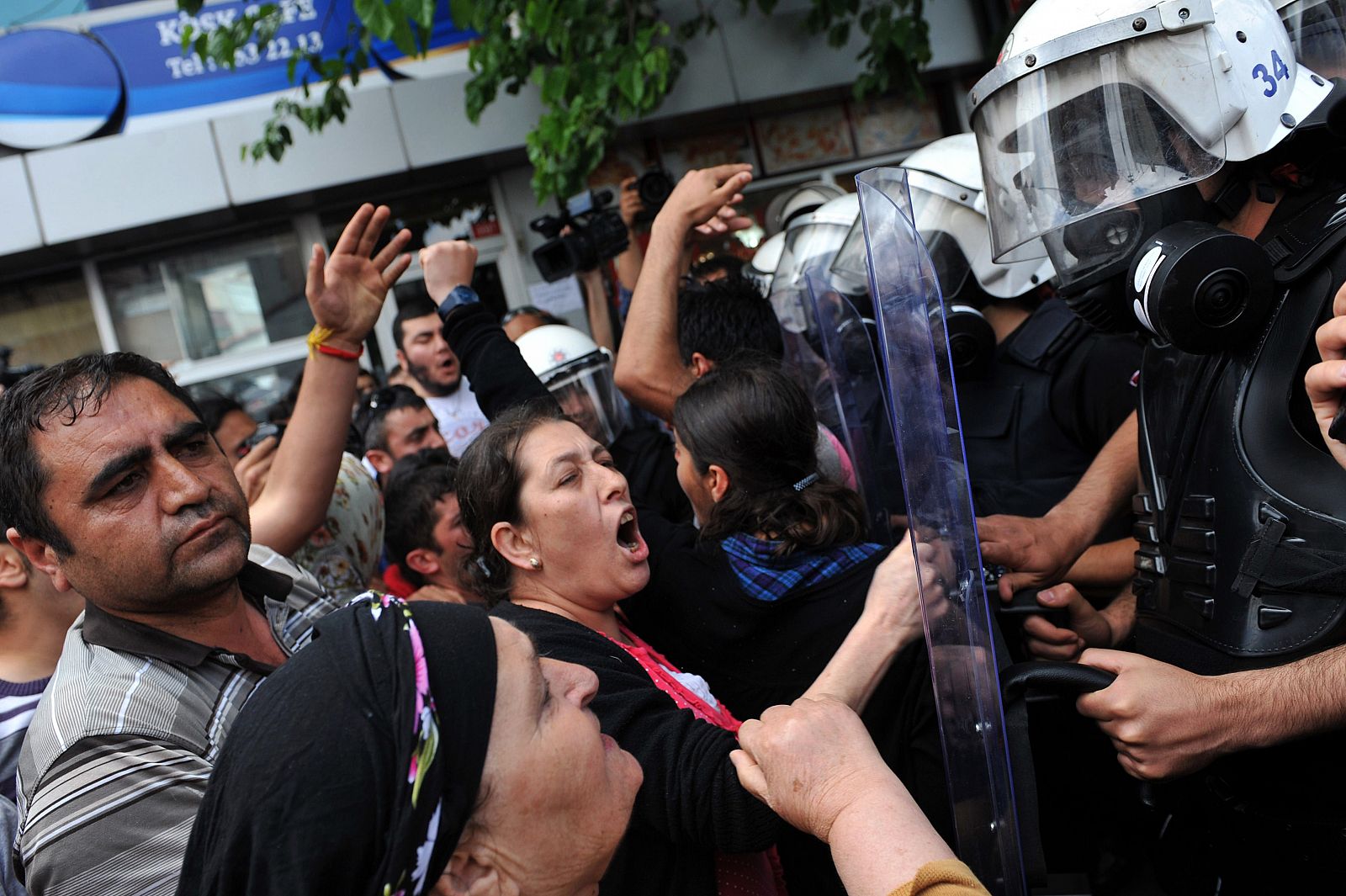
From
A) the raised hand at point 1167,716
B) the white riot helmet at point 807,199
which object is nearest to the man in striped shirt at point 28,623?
the raised hand at point 1167,716

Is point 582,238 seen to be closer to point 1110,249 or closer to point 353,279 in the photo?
point 353,279

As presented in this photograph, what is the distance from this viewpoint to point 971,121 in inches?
78.0

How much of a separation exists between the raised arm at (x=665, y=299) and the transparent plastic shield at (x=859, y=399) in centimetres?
36

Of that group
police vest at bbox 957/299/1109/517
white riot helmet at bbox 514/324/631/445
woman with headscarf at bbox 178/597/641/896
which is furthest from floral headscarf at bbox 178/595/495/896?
white riot helmet at bbox 514/324/631/445

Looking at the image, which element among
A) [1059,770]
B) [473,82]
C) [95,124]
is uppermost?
[95,124]

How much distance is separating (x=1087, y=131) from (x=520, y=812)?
56.7 inches

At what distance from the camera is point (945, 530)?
4.61ft

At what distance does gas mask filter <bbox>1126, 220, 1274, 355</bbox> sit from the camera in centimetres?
153

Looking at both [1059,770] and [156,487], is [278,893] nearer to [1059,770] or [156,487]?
[156,487]

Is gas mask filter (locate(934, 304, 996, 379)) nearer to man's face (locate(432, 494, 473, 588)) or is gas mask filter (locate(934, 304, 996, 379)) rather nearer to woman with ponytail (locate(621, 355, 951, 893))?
woman with ponytail (locate(621, 355, 951, 893))

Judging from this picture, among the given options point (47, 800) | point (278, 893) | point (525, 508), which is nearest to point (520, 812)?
point (278, 893)

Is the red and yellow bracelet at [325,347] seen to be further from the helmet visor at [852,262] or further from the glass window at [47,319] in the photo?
the glass window at [47,319]

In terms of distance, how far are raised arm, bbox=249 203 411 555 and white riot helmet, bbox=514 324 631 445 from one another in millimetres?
858

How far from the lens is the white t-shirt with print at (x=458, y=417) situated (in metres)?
4.23
